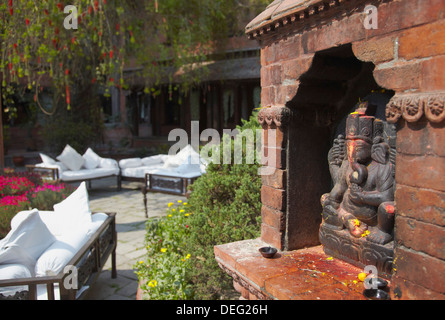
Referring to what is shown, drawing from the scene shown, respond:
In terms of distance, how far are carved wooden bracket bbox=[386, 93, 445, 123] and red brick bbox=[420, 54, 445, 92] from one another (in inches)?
1.6

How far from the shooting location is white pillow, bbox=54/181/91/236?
389cm

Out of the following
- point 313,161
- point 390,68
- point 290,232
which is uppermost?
point 390,68

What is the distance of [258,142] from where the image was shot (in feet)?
12.1

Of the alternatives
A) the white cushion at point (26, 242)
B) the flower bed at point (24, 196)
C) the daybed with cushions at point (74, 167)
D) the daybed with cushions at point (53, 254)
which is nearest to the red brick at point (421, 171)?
the daybed with cushions at point (53, 254)

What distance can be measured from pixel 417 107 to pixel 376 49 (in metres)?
0.39

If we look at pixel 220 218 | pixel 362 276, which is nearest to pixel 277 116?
pixel 362 276

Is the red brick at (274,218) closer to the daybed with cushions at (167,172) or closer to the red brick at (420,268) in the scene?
the red brick at (420,268)

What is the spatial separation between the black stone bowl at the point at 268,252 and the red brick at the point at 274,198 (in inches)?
11.0

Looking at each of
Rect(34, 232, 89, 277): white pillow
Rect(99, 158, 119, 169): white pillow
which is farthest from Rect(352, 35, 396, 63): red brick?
Rect(99, 158, 119, 169): white pillow

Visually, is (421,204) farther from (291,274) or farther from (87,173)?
(87,173)

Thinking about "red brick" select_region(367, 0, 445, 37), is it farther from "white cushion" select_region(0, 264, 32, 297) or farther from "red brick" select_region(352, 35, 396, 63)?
"white cushion" select_region(0, 264, 32, 297)
